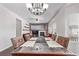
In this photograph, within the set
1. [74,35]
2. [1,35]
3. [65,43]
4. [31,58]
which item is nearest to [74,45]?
[74,35]

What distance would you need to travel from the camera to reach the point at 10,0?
72 cm

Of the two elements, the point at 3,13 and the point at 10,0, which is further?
the point at 3,13

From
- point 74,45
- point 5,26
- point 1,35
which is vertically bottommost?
point 74,45

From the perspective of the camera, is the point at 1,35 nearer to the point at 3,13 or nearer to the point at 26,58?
the point at 3,13

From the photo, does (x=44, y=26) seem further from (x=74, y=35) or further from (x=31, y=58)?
(x=31, y=58)

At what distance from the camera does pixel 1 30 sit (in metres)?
3.62

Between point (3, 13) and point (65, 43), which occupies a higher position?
point (3, 13)

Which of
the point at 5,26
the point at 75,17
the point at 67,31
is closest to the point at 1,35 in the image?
the point at 5,26

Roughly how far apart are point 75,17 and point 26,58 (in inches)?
107

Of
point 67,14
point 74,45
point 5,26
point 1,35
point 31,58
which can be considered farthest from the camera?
point 5,26

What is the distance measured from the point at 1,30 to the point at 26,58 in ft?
10.2

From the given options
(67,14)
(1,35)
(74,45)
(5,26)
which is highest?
(67,14)

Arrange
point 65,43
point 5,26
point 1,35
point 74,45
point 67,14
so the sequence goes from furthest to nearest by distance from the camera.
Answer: point 5,26 → point 1,35 → point 67,14 → point 74,45 → point 65,43

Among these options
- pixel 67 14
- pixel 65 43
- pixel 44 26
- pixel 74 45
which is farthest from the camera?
pixel 44 26
